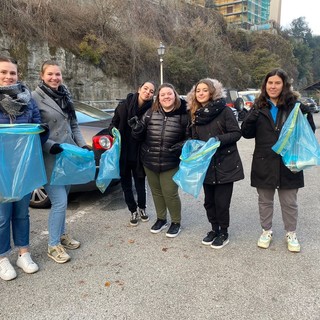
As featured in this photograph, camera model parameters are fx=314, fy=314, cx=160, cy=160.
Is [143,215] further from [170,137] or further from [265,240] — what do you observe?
[265,240]

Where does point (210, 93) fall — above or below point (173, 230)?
above

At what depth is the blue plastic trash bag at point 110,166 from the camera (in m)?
3.35

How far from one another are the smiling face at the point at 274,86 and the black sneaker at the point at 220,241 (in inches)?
57.0

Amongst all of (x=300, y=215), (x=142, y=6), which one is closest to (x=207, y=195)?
(x=300, y=215)

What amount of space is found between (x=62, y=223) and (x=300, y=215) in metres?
2.86

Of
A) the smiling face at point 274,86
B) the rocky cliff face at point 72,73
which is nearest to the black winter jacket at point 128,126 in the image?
the smiling face at point 274,86

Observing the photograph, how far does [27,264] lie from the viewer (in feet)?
9.06

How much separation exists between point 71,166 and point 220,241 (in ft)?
5.39

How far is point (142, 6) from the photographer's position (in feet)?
76.1

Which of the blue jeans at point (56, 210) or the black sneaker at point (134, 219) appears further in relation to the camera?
the black sneaker at point (134, 219)

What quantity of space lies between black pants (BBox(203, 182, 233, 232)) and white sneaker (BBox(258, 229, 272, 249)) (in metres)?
0.36

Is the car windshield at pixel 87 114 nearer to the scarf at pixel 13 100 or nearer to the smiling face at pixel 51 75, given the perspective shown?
the smiling face at pixel 51 75

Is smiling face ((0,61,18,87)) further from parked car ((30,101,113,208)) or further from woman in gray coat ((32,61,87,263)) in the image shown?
parked car ((30,101,113,208))

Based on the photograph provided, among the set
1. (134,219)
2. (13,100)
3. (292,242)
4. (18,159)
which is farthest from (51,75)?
(292,242)
